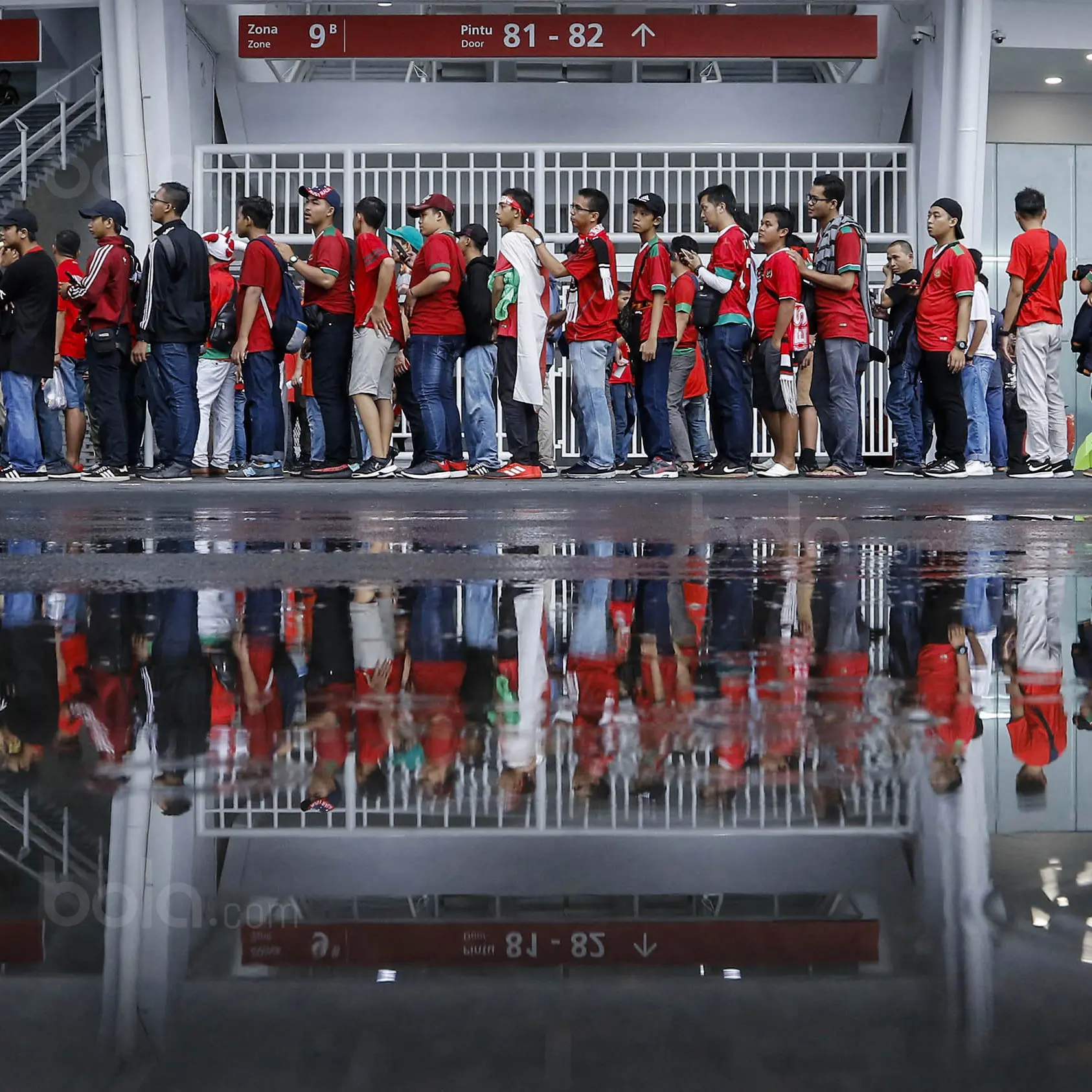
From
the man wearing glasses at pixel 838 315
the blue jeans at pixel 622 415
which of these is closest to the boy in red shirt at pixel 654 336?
the man wearing glasses at pixel 838 315

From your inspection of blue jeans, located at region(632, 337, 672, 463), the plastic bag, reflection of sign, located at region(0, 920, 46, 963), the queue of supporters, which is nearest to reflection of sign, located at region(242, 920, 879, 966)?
reflection of sign, located at region(0, 920, 46, 963)

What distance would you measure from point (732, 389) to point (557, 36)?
242 inches

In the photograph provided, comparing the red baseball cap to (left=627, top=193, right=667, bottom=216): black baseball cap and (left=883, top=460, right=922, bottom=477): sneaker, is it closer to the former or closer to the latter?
(left=627, top=193, right=667, bottom=216): black baseball cap

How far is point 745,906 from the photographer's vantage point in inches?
42.5

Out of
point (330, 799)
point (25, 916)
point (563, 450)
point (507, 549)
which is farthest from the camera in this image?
point (563, 450)

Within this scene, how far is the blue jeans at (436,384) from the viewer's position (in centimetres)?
952

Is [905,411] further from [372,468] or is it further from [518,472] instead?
[372,468]

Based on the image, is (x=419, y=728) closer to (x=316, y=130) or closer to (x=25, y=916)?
(x=25, y=916)

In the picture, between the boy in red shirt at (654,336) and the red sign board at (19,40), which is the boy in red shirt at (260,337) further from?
the red sign board at (19,40)

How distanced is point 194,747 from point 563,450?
13.8m

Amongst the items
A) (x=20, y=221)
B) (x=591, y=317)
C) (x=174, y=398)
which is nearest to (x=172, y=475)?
(x=174, y=398)

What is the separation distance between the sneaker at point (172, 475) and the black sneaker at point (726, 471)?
11.0 ft

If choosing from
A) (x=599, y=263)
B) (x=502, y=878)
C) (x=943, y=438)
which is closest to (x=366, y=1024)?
(x=502, y=878)

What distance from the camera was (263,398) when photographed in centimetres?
974
